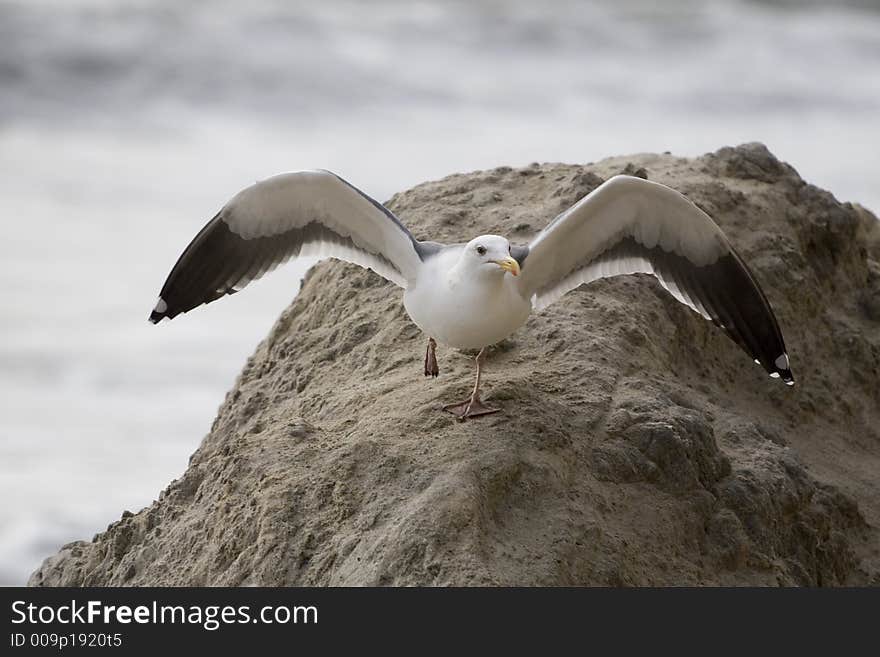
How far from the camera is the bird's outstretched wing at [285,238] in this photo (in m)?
5.66

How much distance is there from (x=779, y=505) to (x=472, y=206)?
202 centimetres

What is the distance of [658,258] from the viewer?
5.87 m

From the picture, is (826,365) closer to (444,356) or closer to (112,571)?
(444,356)

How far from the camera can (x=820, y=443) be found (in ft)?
20.8

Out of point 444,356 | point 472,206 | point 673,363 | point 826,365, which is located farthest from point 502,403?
point 826,365

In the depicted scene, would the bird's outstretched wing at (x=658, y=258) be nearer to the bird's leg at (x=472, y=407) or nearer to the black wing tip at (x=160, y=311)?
the bird's leg at (x=472, y=407)

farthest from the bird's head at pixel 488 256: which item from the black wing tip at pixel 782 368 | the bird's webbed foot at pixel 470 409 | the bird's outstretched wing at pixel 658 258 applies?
the black wing tip at pixel 782 368

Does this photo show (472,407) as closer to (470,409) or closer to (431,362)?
(470,409)

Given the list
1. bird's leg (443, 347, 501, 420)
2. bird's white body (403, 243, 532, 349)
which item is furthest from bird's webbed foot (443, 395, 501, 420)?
bird's white body (403, 243, 532, 349)

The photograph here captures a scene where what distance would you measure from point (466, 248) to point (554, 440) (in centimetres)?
77

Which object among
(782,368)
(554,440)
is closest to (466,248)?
(554,440)

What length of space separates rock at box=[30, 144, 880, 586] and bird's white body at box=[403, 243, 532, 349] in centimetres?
27
